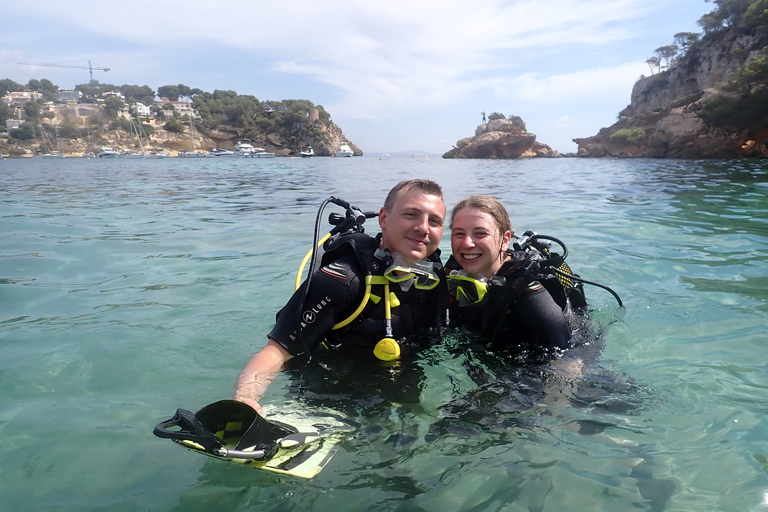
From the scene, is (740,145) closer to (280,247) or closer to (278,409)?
(280,247)

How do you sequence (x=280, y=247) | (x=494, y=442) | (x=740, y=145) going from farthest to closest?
1. (x=740, y=145)
2. (x=280, y=247)
3. (x=494, y=442)

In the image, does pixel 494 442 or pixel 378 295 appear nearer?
pixel 494 442

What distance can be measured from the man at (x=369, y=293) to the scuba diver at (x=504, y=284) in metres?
0.21

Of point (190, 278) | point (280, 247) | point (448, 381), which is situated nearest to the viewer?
point (448, 381)

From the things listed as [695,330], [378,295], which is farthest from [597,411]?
[695,330]

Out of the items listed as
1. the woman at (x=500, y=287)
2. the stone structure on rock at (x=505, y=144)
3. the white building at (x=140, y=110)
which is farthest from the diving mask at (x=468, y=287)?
the white building at (x=140, y=110)

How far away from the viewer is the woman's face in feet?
10.5

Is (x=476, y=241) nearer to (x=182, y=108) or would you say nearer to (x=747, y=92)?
(x=747, y=92)

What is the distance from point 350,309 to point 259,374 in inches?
27.9

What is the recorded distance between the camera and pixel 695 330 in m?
4.33

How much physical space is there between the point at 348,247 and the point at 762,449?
257 centimetres

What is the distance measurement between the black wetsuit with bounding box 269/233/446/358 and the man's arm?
2.3 inches

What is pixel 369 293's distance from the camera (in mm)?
3037

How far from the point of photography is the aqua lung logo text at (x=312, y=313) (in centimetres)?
289
